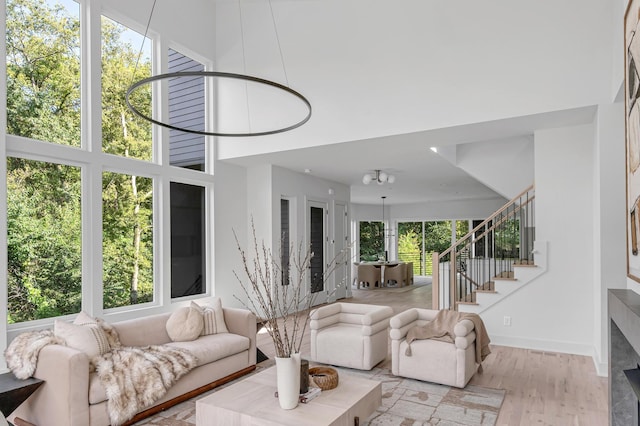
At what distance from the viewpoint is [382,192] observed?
11.4m

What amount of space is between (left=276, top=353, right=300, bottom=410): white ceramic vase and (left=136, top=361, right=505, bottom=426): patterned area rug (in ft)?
2.79

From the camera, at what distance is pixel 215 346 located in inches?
159

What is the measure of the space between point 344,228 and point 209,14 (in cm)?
519

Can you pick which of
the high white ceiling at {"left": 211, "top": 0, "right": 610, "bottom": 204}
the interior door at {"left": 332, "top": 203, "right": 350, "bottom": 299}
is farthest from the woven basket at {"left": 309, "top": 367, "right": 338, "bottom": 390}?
the interior door at {"left": 332, "top": 203, "right": 350, "bottom": 299}

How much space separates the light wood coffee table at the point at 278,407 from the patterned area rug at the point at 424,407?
40cm

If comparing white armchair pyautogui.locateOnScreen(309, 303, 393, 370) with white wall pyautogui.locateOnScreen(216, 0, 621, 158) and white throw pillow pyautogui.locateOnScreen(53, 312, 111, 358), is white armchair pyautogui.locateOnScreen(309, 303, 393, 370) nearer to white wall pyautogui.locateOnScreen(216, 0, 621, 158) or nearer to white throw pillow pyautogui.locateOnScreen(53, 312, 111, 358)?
white throw pillow pyautogui.locateOnScreen(53, 312, 111, 358)

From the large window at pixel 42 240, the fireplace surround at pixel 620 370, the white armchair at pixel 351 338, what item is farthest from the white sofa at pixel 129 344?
the fireplace surround at pixel 620 370

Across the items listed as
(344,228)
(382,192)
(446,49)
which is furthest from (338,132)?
(382,192)

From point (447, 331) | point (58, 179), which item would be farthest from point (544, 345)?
point (58, 179)

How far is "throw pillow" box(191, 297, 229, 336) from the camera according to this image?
4.38m

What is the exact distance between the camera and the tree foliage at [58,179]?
4258mm

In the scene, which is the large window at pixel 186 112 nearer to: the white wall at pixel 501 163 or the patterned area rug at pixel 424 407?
the patterned area rug at pixel 424 407

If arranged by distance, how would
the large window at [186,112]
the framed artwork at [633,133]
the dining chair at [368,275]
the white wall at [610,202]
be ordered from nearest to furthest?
the framed artwork at [633,133], the white wall at [610,202], the large window at [186,112], the dining chair at [368,275]

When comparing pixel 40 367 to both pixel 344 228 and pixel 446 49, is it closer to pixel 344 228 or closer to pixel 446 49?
pixel 446 49
